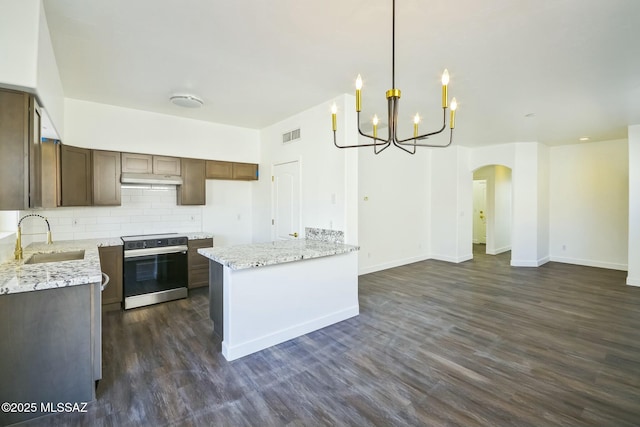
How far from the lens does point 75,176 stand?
3660 mm

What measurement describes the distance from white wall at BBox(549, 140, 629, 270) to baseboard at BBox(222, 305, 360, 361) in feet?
20.0

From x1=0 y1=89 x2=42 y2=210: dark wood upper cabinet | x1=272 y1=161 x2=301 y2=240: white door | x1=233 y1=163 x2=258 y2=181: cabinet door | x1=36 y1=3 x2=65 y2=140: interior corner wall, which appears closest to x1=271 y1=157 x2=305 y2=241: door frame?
x1=272 y1=161 x2=301 y2=240: white door

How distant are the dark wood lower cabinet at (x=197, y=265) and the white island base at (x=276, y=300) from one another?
1.46 metres

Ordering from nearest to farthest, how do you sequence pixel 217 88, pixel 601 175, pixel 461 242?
1. pixel 217 88
2. pixel 601 175
3. pixel 461 242

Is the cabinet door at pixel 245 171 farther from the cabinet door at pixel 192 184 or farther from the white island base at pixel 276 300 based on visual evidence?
the white island base at pixel 276 300

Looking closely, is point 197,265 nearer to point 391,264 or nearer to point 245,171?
point 245,171

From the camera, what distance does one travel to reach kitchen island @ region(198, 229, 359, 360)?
2691mm

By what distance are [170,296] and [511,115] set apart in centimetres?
563

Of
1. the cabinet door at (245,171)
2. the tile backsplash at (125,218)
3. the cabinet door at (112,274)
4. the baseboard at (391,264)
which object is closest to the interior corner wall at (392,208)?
the baseboard at (391,264)

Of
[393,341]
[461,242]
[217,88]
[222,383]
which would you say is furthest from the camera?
[461,242]

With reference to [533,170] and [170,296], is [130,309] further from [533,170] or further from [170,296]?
[533,170]

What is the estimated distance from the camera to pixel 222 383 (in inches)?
90.6

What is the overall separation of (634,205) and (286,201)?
5858mm

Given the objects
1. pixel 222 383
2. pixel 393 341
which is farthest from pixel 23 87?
pixel 393 341
